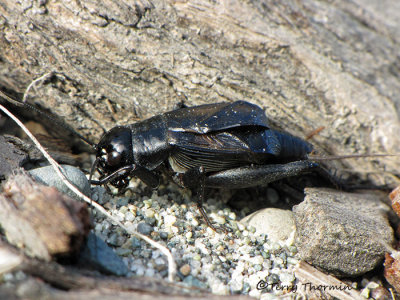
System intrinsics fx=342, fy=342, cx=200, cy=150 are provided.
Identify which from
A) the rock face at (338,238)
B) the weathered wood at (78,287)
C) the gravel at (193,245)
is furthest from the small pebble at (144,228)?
the rock face at (338,238)

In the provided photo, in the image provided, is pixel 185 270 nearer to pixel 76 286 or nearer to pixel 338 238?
pixel 76 286

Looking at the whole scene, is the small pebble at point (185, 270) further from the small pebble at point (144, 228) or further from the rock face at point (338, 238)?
the rock face at point (338, 238)

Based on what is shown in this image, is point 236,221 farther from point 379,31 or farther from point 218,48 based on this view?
point 379,31

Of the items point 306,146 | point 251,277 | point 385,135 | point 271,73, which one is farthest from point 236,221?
point 385,135

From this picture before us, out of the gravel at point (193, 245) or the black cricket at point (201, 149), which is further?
the black cricket at point (201, 149)

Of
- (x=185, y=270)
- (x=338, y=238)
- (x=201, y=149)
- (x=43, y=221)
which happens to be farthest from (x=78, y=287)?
(x=338, y=238)

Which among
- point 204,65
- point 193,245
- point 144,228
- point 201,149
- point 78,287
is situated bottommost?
point 78,287
